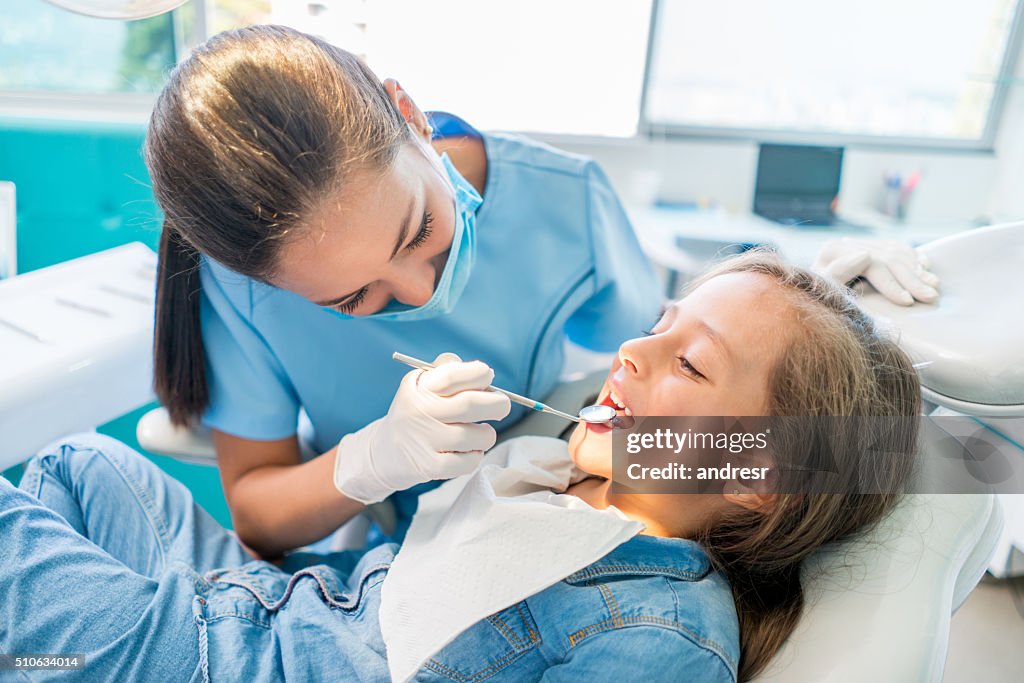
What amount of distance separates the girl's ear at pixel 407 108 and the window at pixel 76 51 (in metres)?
1.77

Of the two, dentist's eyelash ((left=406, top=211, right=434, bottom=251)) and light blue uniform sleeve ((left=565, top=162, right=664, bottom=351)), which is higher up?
dentist's eyelash ((left=406, top=211, right=434, bottom=251))

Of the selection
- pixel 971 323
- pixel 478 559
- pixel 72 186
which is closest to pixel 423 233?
pixel 478 559

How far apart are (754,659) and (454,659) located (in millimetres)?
398

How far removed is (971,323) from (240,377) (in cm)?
114

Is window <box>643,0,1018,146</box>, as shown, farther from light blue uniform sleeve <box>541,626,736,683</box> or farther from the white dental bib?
light blue uniform sleeve <box>541,626,736,683</box>

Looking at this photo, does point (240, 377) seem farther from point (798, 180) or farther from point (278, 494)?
point (798, 180)

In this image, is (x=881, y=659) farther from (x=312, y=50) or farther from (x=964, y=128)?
(x=964, y=128)

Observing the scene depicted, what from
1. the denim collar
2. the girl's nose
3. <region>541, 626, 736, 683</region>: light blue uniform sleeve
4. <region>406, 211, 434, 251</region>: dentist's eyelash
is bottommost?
<region>541, 626, 736, 683</region>: light blue uniform sleeve

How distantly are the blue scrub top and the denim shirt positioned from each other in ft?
1.02

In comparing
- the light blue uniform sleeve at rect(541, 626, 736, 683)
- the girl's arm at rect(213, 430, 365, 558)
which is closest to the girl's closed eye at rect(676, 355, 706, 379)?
the light blue uniform sleeve at rect(541, 626, 736, 683)

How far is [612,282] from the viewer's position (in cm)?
150

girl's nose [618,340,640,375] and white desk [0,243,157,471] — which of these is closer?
girl's nose [618,340,640,375]

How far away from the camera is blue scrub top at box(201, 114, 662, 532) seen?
4.05ft

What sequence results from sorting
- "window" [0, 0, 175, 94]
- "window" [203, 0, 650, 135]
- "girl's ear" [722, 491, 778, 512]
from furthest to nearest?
"window" [203, 0, 650, 135] < "window" [0, 0, 175, 94] < "girl's ear" [722, 491, 778, 512]
